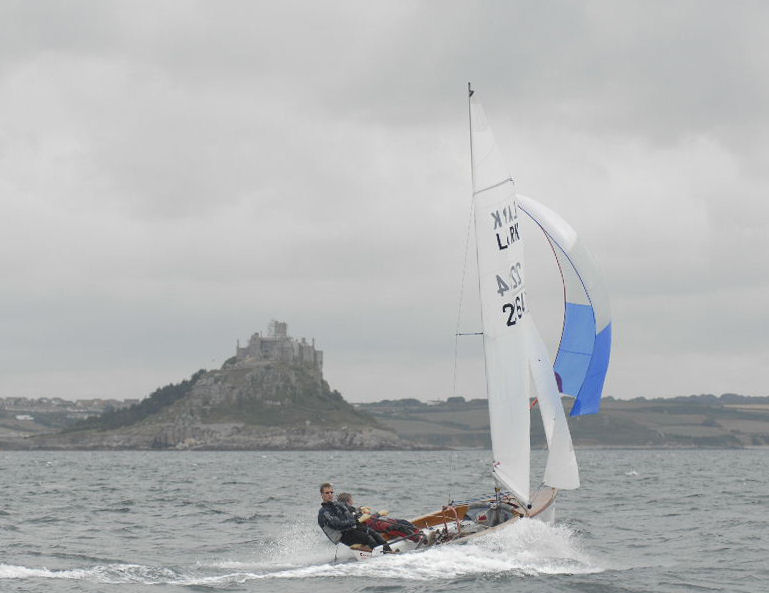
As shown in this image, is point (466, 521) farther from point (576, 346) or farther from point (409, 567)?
point (576, 346)

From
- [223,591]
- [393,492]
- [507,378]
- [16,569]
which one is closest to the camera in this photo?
[223,591]

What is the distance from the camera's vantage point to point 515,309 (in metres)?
22.0

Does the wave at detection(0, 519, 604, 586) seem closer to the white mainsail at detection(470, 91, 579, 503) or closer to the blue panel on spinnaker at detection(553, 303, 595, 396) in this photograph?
the white mainsail at detection(470, 91, 579, 503)

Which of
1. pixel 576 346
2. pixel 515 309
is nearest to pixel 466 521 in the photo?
pixel 576 346

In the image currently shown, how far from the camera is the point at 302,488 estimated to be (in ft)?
181

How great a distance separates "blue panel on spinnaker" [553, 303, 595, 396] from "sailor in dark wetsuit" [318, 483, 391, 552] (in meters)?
5.61

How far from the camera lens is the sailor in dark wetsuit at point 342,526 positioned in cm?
2089

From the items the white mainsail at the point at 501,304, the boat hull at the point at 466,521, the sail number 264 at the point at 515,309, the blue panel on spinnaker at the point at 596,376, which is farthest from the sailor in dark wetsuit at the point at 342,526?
the blue panel on spinnaker at the point at 596,376

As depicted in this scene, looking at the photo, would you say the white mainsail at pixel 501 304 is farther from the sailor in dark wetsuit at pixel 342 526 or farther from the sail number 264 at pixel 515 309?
the sailor in dark wetsuit at pixel 342 526

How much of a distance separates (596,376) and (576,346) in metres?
0.82

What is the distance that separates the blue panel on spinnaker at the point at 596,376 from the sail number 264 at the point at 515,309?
2687 millimetres

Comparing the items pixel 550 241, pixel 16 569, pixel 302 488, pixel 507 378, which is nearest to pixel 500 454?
pixel 507 378

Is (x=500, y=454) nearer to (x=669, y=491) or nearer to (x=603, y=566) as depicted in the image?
(x=603, y=566)

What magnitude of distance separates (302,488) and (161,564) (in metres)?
33.3
